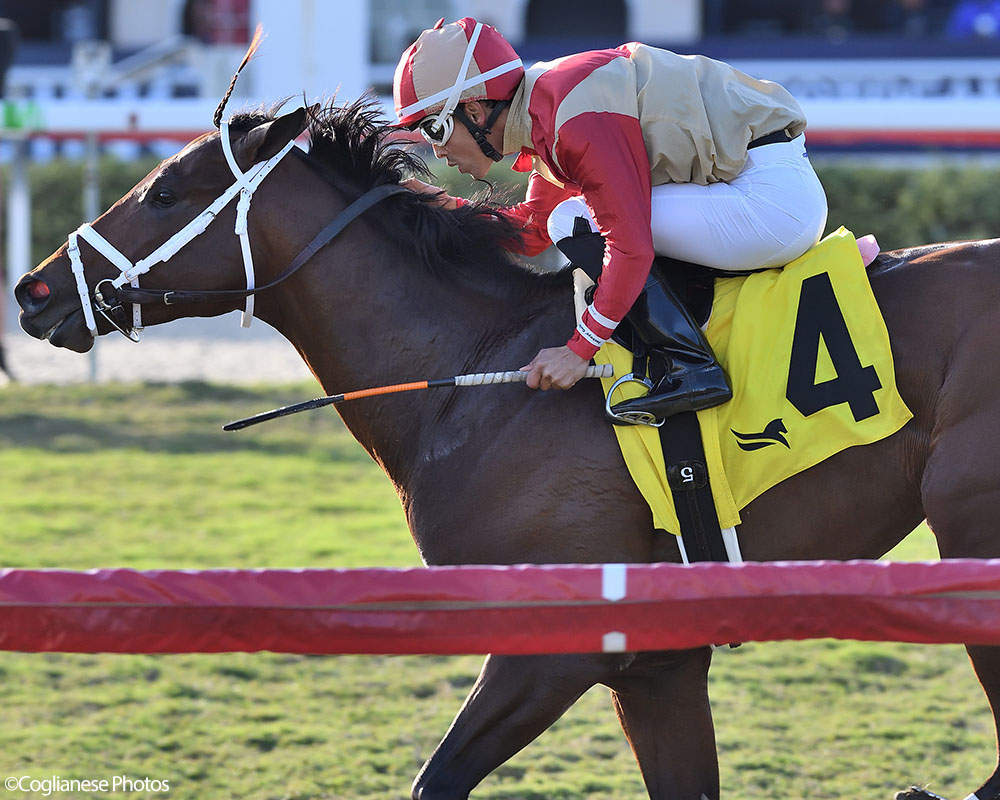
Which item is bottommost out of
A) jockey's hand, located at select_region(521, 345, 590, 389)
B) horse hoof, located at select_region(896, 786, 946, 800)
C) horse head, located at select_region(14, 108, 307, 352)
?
horse hoof, located at select_region(896, 786, 946, 800)

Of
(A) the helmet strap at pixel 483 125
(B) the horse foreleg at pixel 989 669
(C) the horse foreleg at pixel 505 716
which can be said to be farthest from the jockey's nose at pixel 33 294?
(B) the horse foreleg at pixel 989 669

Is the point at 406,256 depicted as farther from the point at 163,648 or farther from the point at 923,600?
the point at 923,600

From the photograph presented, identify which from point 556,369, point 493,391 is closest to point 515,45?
point 493,391

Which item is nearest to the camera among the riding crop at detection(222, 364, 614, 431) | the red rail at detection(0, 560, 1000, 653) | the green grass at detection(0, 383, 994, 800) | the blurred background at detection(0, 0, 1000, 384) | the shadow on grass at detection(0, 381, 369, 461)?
the red rail at detection(0, 560, 1000, 653)

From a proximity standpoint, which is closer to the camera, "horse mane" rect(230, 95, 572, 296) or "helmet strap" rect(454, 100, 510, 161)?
"helmet strap" rect(454, 100, 510, 161)

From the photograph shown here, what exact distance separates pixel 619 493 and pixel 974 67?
46.5 feet

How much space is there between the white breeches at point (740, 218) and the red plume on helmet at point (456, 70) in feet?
1.11

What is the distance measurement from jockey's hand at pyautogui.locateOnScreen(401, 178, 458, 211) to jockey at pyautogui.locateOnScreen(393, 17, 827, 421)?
0.56ft

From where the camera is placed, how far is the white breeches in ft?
9.32

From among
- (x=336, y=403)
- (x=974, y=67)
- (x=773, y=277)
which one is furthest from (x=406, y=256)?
(x=974, y=67)

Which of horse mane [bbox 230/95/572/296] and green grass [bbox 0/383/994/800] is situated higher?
horse mane [bbox 230/95/572/296]

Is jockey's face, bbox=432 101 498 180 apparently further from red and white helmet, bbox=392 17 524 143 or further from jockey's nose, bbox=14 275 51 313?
jockey's nose, bbox=14 275 51 313

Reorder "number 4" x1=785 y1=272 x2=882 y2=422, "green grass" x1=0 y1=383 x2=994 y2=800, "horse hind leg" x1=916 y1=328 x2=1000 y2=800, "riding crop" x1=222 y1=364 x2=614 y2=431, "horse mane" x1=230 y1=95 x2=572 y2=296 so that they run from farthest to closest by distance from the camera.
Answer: "green grass" x1=0 y1=383 x2=994 y2=800 < "horse mane" x1=230 y1=95 x2=572 y2=296 < "riding crop" x1=222 y1=364 x2=614 y2=431 < "number 4" x1=785 y1=272 x2=882 y2=422 < "horse hind leg" x1=916 y1=328 x2=1000 y2=800

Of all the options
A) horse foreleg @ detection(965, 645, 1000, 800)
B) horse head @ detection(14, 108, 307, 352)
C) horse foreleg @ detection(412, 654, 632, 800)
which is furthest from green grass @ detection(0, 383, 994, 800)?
horse head @ detection(14, 108, 307, 352)
